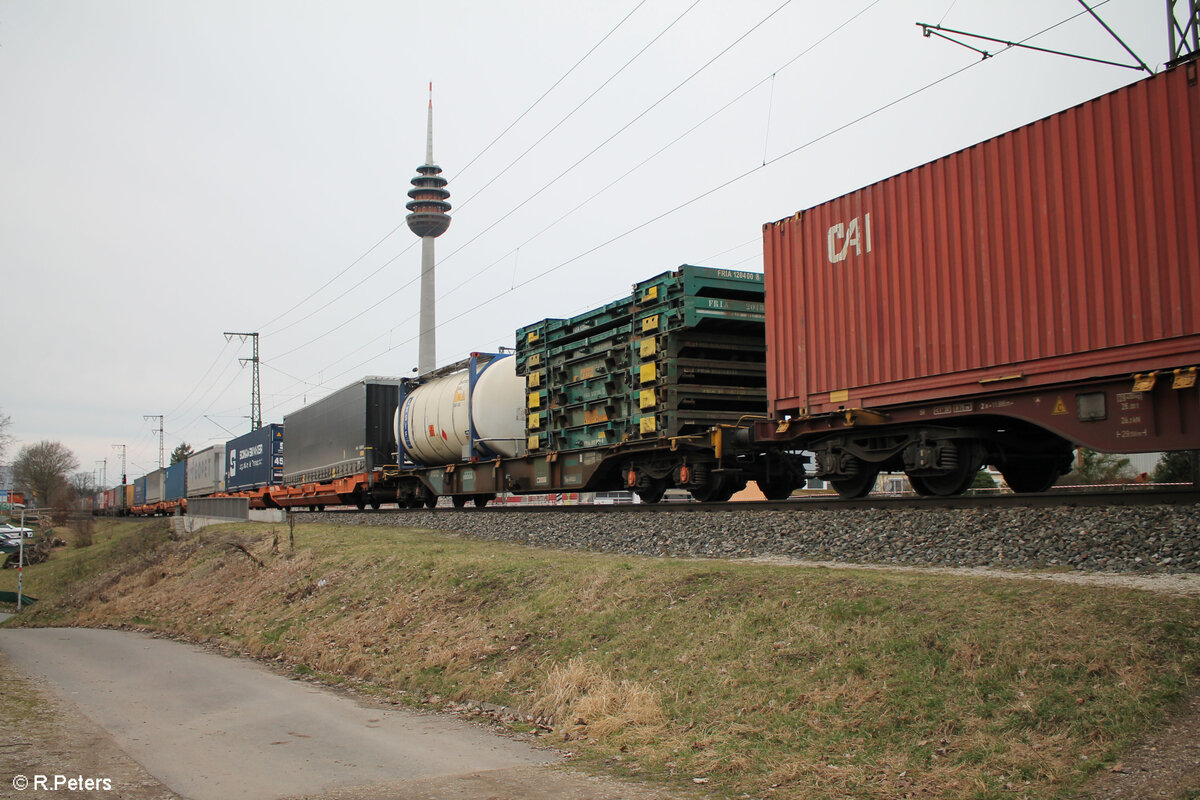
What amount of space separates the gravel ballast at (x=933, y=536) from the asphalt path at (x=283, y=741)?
4.61 metres

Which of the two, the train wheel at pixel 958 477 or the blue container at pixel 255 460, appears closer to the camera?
the train wheel at pixel 958 477

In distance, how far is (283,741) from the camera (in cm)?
694

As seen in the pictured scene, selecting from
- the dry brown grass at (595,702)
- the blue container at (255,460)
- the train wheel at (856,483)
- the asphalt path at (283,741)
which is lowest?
the asphalt path at (283,741)

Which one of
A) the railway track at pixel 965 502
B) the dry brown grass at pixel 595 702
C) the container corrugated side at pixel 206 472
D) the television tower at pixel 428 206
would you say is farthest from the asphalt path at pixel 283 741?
the television tower at pixel 428 206

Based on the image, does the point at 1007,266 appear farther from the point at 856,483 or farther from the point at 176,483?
the point at 176,483

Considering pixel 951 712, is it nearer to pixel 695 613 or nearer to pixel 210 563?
pixel 695 613

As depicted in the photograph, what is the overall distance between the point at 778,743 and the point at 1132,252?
623 centimetres

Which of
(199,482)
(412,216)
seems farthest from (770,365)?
(412,216)

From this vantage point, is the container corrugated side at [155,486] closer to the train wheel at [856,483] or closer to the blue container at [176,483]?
the blue container at [176,483]

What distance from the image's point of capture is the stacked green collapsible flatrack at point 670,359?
14.3m

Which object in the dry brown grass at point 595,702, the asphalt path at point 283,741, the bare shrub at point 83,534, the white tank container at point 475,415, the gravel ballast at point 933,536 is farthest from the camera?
the bare shrub at point 83,534

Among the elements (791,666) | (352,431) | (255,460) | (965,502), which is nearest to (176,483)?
(255,460)

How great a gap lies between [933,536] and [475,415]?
1271cm

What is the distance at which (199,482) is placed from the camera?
52.6m
